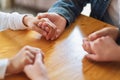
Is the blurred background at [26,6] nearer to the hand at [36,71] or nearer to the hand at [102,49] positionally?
the hand at [102,49]

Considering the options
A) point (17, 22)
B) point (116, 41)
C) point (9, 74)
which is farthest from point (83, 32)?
point (9, 74)

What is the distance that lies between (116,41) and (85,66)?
20cm

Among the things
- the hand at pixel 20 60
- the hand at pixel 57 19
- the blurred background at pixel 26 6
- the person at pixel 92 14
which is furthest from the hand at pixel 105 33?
the blurred background at pixel 26 6

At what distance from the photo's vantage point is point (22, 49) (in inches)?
28.0

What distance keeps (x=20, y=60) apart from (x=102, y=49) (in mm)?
273

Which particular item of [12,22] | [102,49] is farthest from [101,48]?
[12,22]

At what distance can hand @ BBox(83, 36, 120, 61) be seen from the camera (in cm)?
75

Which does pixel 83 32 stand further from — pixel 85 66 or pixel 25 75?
pixel 25 75

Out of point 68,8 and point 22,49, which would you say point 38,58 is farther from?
point 68,8

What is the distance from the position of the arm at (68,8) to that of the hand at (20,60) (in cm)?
30

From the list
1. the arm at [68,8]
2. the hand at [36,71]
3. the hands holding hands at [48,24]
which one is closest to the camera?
the hand at [36,71]

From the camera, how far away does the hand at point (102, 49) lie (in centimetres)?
75

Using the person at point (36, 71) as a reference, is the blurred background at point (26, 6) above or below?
below

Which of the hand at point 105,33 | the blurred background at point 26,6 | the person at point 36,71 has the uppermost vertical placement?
the hand at point 105,33
